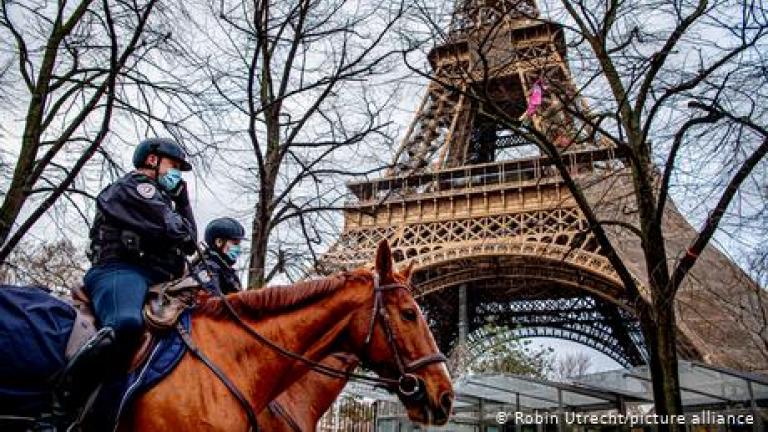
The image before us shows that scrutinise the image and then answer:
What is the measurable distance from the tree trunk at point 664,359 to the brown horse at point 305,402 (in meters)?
4.45

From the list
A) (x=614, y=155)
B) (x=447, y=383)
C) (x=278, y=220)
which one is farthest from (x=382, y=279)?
(x=614, y=155)

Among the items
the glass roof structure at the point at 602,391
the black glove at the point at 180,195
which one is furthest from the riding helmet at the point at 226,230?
the glass roof structure at the point at 602,391

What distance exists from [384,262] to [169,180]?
1.33 m

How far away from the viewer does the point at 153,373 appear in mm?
3119

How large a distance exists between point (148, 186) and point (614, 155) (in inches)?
575

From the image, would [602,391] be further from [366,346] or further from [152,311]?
[152,311]

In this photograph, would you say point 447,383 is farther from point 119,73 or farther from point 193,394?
point 119,73

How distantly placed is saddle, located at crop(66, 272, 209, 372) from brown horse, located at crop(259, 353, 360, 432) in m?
1.63

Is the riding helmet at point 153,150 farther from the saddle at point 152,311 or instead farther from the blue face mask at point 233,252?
the blue face mask at point 233,252

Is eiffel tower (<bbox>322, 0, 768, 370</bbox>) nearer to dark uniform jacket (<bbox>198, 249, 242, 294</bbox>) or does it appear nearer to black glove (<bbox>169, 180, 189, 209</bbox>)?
dark uniform jacket (<bbox>198, 249, 242, 294</bbox>)

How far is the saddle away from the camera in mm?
3070

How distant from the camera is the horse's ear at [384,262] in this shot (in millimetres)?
3750

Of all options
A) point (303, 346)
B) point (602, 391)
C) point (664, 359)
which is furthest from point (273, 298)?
point (602, 391)

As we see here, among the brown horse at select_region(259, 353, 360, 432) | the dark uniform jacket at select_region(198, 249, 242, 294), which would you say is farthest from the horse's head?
the dark uniform jacket at select_region(198, 249, 242, 294)
